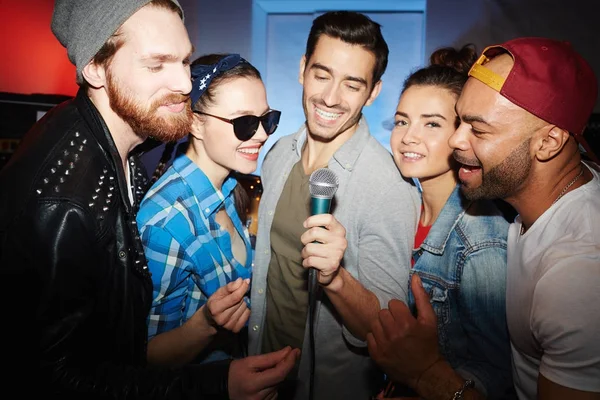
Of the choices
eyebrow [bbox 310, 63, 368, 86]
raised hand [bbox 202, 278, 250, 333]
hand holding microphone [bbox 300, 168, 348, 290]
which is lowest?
raised hand [bbox 202, 278, 250, 333]

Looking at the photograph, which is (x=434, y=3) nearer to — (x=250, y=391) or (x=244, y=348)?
(x=244, y=348)

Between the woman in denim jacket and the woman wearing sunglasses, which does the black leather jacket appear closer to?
the woman wearing sunglasses

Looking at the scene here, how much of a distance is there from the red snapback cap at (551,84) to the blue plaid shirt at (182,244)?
5.00ft

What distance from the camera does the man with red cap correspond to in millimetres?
1491

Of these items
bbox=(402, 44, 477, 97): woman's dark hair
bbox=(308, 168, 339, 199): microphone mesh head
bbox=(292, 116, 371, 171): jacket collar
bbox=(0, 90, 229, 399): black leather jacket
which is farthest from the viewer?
bbox=(292, 116, 371, 171): jacket collar

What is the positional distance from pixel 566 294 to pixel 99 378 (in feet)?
5.44

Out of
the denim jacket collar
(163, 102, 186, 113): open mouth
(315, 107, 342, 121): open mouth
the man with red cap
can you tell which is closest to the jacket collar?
(315, 107, 342, 121): open mouth

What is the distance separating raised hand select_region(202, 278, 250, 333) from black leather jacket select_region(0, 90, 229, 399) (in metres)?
0.20

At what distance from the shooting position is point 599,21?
4.73 metres

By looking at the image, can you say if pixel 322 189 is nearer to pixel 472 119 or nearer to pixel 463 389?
pixel 472 119

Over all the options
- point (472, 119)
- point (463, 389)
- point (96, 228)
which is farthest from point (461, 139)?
point (96, 228)

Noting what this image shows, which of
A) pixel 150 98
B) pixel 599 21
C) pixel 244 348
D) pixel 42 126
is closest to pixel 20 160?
pixel 42 126

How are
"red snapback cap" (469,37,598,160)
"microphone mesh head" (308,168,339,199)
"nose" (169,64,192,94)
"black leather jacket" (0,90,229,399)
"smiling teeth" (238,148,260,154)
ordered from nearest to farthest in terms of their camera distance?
"black leather jacket" (0,90,229,399), "microphone mesh head" (308,168,339,199), "red snapback cap" (469,37,598,160), "nose" (169,64,192,94), "smiling teeth" (238,148,260,154)

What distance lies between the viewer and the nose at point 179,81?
177 centimetres
